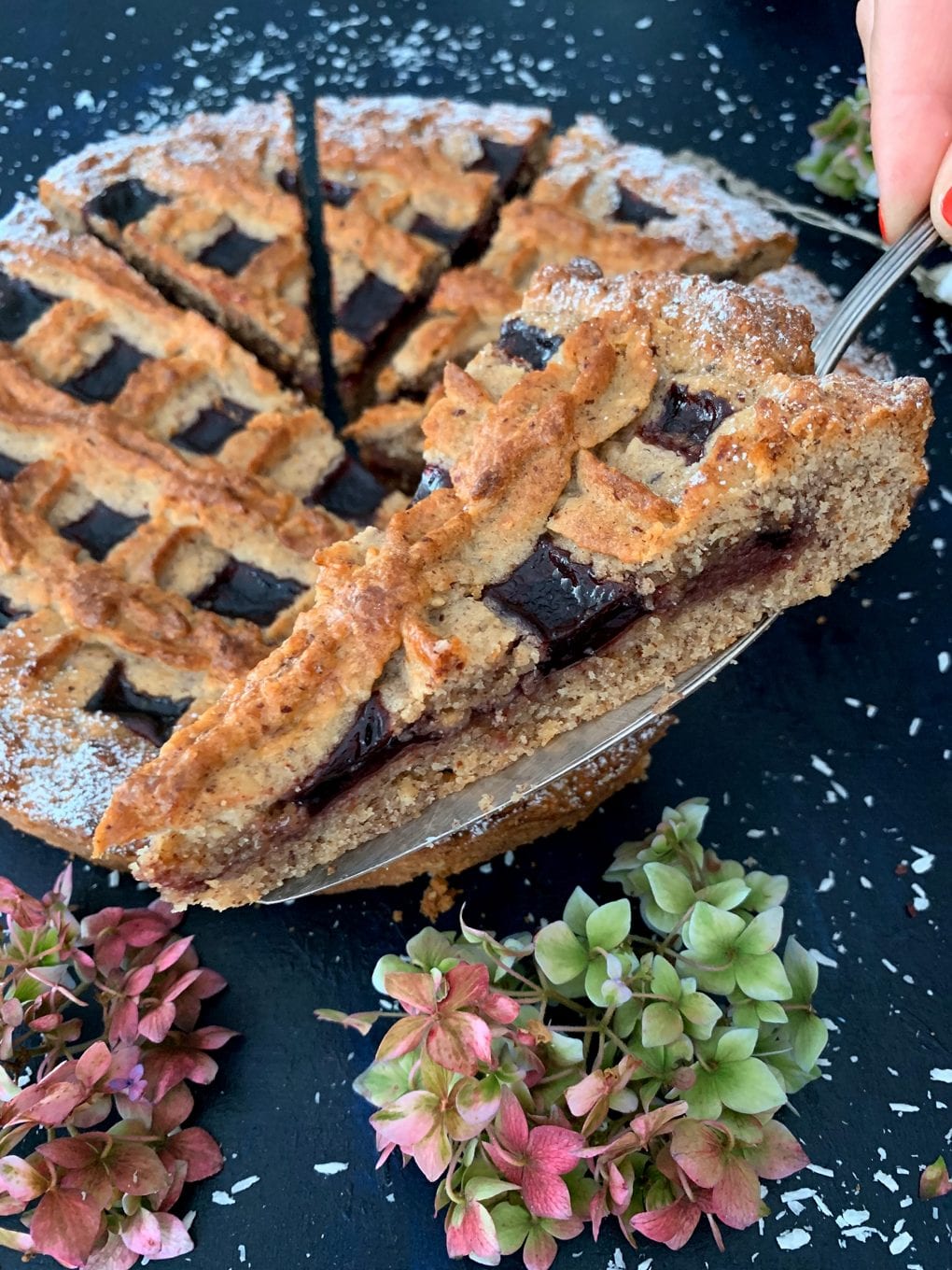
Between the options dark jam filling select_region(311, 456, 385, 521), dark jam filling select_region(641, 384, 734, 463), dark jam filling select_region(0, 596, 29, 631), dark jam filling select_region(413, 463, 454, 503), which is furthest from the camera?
dark jam filling select_region(311, 456, 385, 521)

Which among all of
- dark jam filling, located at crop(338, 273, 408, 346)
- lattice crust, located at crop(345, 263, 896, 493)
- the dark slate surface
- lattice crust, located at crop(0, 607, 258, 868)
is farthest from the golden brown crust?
the dark slate surface

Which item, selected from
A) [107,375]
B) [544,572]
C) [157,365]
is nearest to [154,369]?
[157,365]

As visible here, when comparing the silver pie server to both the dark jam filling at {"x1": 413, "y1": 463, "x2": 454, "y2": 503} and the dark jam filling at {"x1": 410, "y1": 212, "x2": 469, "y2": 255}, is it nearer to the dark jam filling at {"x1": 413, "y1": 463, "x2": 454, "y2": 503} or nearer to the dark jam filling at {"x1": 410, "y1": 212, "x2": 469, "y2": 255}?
the dark jam filling at {"x1": 413, "y1": 463, "x2": 454, "y2": 503}

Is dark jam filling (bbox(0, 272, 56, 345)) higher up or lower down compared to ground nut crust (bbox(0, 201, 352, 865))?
higher up

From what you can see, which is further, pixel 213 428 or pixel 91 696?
pixel 213 428

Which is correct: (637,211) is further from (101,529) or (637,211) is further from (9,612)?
(9,612)

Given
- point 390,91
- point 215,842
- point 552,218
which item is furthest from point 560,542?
point 390,91
